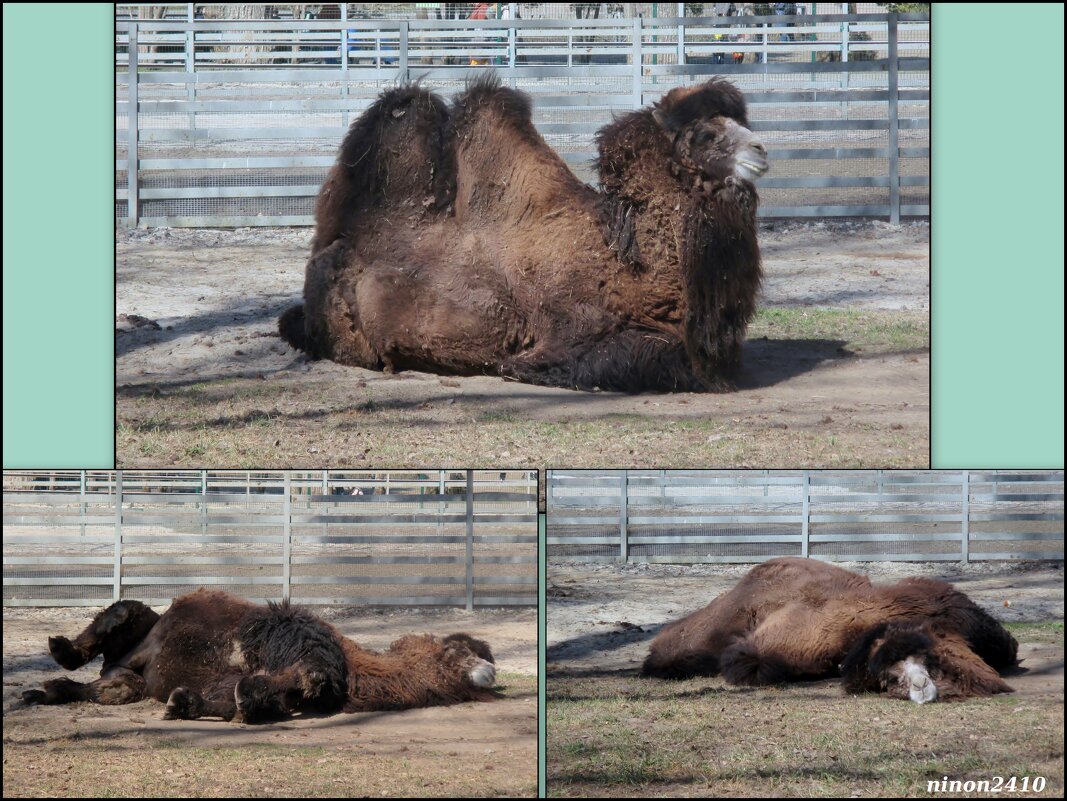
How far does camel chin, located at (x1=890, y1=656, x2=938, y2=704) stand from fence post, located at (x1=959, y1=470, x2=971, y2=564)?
45 centimetres

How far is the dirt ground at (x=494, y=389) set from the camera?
5145 millimetres

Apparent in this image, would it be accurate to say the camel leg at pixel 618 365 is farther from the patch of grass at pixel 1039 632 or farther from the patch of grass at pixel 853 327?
the patch of grass at pixel 1039 632

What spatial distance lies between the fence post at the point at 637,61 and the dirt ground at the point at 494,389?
72cm

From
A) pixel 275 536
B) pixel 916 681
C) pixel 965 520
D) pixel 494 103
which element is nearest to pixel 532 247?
pixel 494 103

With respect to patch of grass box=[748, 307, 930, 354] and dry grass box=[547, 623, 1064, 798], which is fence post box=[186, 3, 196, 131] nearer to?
patch of grass box=[748, 307, 930, 354]

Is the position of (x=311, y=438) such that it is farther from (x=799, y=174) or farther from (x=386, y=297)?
(x=799, y=174)

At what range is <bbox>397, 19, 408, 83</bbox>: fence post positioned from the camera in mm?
5211

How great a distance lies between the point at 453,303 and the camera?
5.43 m

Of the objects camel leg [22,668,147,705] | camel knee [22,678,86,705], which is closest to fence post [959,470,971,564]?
camel leg [22,668,147,705]

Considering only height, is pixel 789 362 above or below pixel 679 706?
above

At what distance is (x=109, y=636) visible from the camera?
18.4 ft

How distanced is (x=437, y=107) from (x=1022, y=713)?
3.20m

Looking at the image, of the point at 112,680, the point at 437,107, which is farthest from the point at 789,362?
the point at 112,680

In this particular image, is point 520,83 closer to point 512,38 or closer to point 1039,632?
point 512,38
